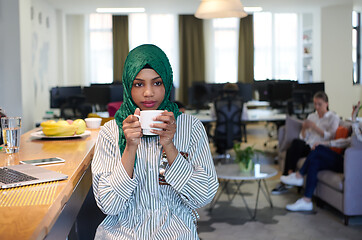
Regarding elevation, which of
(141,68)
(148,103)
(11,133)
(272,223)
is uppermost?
(141,68)

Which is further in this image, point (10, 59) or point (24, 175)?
point (10, 59)

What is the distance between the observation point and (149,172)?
1.71 m

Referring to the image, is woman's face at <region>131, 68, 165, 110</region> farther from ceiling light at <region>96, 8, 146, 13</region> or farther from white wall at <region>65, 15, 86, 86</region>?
white wall at <region>65, 15, 86, 86</region>

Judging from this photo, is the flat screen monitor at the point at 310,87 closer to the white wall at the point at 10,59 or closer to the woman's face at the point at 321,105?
the woman's face at the point at 321,105

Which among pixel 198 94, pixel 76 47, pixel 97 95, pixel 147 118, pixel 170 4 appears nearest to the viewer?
pixel 147 118

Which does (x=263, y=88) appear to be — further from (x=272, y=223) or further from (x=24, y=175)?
(x=24, y=175)

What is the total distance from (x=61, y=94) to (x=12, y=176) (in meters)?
6.16

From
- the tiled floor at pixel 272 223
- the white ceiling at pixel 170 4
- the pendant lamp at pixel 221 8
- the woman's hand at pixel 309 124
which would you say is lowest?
the tiled floor at pixel 272 223

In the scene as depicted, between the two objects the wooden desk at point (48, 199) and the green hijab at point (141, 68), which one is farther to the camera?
the green hijab at point (141, 68)

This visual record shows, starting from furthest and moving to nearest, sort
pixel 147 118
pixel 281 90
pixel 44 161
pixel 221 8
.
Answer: pixel 281 90, pixel 221 8, pixel 44 161, pixel 147 118

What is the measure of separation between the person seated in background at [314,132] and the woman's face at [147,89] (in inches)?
156

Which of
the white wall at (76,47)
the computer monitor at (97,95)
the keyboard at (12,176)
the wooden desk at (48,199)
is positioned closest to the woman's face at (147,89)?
the wooden desk at (48,199)

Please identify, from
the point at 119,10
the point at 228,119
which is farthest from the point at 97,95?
the point at 119,10

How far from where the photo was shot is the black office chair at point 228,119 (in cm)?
687
